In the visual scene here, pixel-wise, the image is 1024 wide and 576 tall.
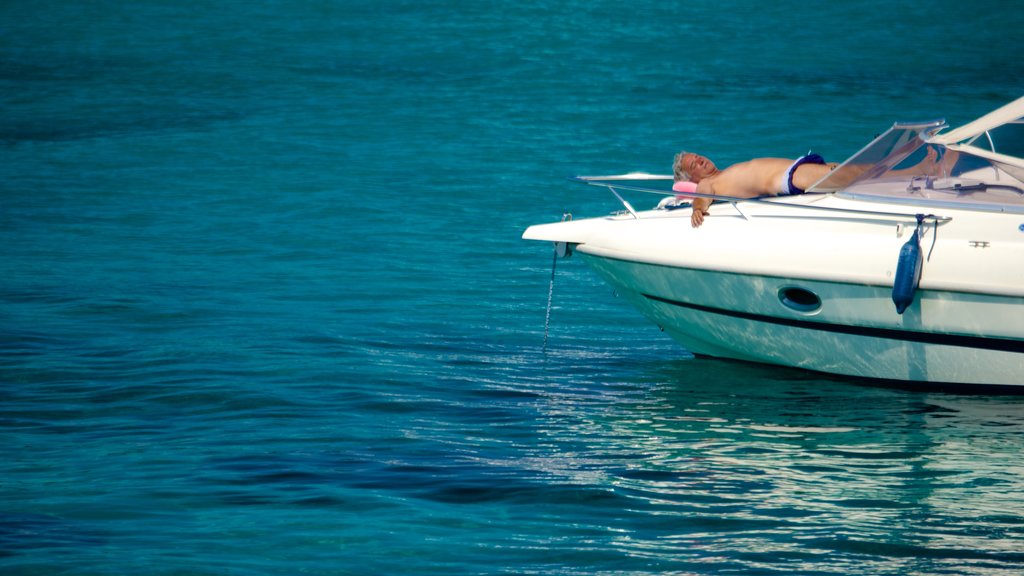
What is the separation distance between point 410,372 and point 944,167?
3757 mm

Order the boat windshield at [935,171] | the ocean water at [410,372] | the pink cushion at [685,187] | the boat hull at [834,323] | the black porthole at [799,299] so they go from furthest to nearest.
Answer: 1. the pink cushion at [685,187]
2. the black porthole at [799,299]
3. the boat windshield at [935,171]
4. the boat hull at [834,323]
5. the ocean water at [410,372]

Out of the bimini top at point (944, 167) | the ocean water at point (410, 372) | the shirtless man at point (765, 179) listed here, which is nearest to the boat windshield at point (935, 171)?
the bimini top at point (944, 167)

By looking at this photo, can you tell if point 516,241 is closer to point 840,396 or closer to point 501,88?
point 840,396

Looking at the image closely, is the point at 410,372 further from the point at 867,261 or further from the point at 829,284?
the point at 867,261

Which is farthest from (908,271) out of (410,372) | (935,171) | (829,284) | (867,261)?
(410,372)

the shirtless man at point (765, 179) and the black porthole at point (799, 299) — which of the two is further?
the shirtless man at point (765, 179)

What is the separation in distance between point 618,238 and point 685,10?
80.0ft

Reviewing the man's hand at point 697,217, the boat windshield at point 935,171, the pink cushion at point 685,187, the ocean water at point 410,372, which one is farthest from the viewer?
the pink cushion at point 685,187

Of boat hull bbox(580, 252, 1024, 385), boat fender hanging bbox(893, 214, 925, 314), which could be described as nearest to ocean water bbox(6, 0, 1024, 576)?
boat hull bbox(580, 252, 1024, 385)

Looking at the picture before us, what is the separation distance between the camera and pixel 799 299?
8.25 metres

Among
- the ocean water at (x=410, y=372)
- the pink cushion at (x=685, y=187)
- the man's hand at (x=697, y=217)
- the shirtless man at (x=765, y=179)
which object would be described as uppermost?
the shirtless man at (x=765, y=179)

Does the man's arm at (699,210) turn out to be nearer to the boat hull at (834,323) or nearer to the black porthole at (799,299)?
the boat hull at (834,323)

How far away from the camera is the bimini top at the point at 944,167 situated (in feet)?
26.5

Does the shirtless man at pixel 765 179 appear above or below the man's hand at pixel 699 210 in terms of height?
above
